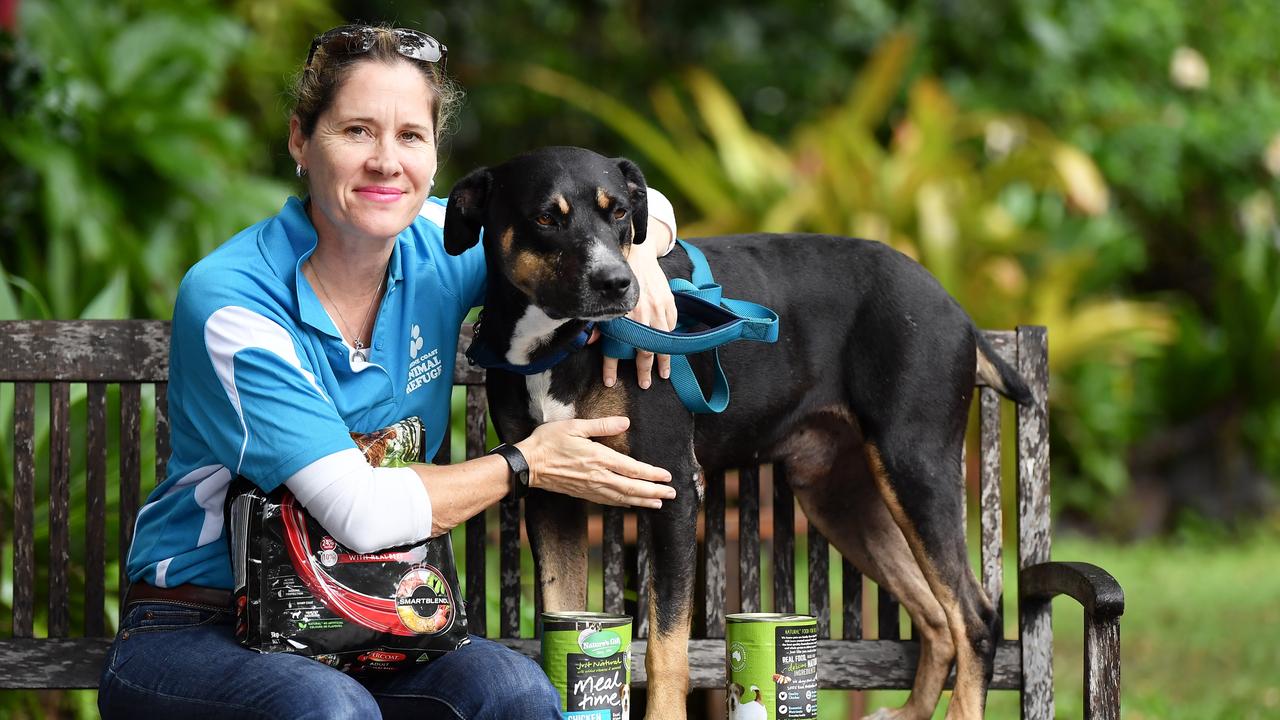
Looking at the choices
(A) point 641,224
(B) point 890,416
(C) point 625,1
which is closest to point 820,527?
(B) point 890,416

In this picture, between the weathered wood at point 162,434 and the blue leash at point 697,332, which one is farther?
the weathered wood at point 162,434

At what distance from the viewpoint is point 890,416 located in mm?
2795

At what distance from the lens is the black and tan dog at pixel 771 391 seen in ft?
8.32

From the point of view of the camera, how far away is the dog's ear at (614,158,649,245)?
2.65 m

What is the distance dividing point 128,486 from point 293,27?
5593 mm

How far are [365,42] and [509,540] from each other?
123 cm

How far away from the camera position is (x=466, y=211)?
2.63 meters

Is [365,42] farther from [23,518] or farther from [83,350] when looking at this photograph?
[23,518]

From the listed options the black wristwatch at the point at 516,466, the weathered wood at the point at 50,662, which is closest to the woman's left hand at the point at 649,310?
the black wristwatch at the point at 516,466

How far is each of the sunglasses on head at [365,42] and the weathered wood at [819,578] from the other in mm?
1440

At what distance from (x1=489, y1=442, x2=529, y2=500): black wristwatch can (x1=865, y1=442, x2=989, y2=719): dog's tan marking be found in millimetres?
770

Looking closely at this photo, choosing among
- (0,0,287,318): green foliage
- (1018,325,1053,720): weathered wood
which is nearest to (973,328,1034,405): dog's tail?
(1018,325,1053,720): weathered wood

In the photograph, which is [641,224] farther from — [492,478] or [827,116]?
[827,116]

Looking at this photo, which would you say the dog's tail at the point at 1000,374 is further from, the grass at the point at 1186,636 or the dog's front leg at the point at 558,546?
the grass at the point at 1186,636
